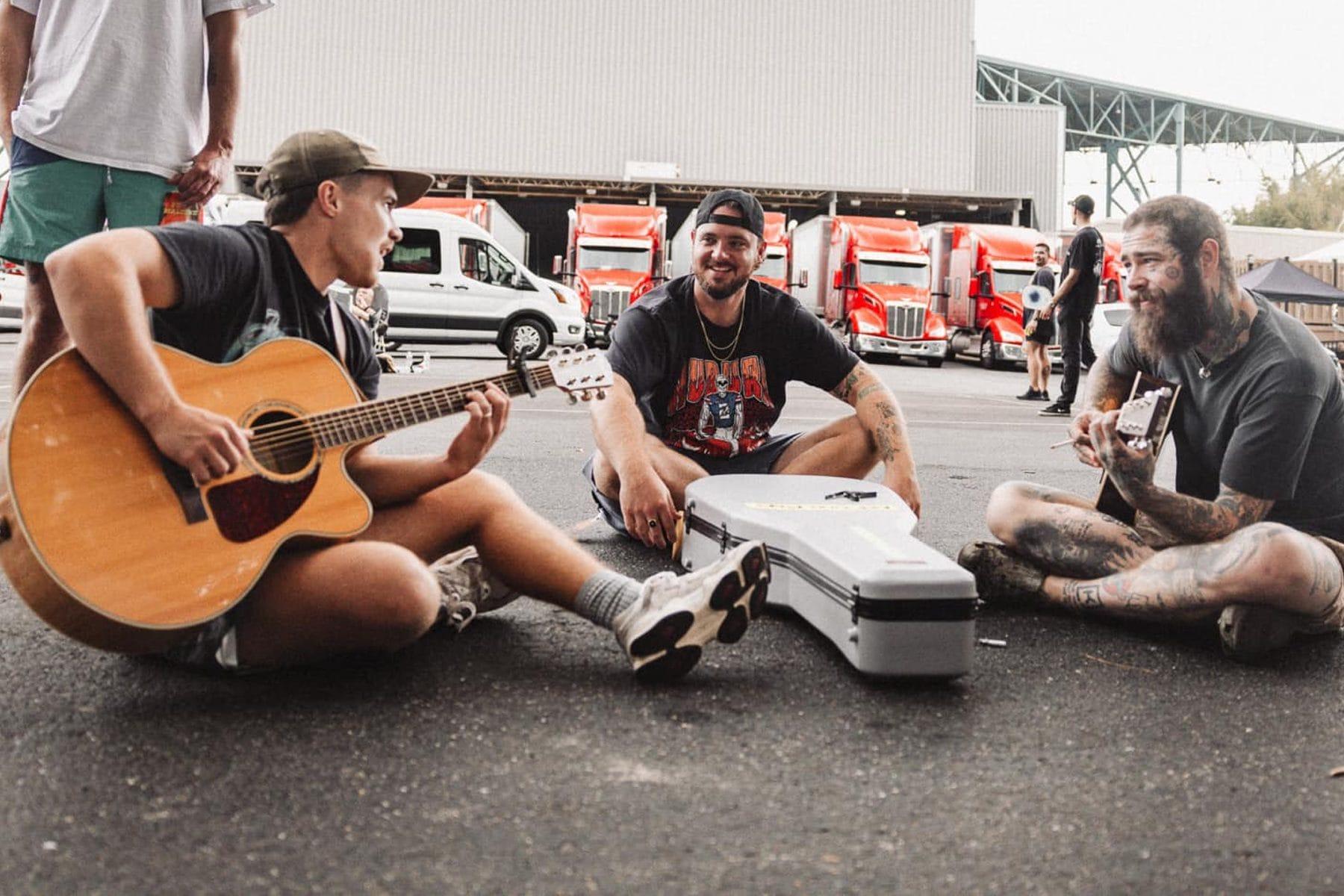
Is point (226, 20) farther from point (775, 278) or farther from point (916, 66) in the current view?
point (916, 66)

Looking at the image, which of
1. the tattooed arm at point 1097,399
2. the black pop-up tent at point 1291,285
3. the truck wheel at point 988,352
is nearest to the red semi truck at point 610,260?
the truck wheel at point 988,352

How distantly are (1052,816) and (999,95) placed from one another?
179 ft

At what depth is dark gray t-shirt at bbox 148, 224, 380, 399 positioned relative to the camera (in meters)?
2.30

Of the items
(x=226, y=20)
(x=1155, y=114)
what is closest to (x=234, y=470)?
(x=226, y=20)

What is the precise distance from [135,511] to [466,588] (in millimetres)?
917

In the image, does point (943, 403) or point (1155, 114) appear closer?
point (943, 403)

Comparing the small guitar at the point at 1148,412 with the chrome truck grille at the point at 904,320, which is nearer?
the small guitar at the point at 1148,412

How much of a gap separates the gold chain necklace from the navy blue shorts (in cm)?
35

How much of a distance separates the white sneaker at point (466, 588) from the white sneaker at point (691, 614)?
444 millimetres

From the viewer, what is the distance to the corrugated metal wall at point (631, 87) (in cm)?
3272

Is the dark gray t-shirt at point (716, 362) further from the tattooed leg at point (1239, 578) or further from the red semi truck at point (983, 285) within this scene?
the red semi truck at point (983, 285)

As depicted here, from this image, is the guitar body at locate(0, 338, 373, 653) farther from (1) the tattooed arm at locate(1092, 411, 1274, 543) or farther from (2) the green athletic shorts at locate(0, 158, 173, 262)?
(1) the tattooed arm at locate(1092, 411, 1274, 543)

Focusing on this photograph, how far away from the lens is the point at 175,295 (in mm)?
2281

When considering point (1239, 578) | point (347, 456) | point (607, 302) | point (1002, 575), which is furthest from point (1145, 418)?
point (607, 302)
